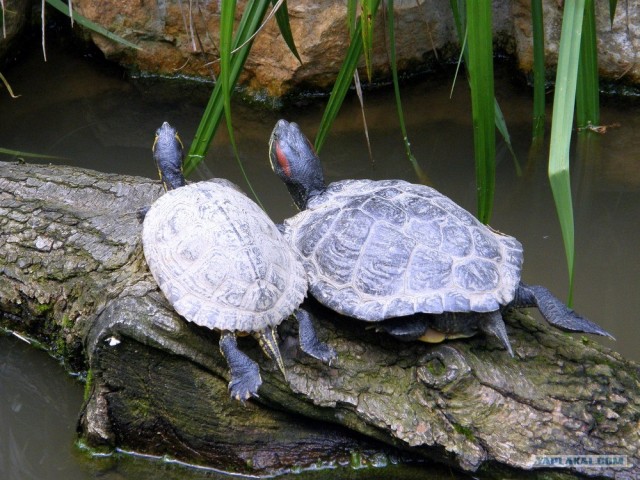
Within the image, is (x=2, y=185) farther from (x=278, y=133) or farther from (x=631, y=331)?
(x=631, y=331)

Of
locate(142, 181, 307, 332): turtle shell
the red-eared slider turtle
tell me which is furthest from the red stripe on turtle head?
locate(142, 181, 307, 332): turtle shell

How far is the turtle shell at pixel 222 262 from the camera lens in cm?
209

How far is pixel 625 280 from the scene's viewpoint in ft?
10.6

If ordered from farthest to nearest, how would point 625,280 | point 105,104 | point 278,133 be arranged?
point 105,104
point 625,280
point 278,133

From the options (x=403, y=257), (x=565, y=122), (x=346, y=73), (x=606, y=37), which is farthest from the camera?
(x=606, y=37)

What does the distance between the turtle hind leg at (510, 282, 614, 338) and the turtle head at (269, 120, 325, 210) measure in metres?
0.81

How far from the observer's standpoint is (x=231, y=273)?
2.13 m

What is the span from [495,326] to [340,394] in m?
0.51

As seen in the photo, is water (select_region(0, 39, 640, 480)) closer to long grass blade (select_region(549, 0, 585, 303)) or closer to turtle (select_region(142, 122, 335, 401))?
turtle (select_region(142, 122, 335, 401))

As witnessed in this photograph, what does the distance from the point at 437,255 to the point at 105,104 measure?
3130 mm

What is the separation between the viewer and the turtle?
209 cm

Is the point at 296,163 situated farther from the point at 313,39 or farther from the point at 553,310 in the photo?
the point at 313,39

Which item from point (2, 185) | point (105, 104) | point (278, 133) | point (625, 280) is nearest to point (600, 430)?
point (625, 280)

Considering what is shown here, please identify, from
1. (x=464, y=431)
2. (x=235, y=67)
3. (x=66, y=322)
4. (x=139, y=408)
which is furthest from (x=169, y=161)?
(x=464, y=431)
